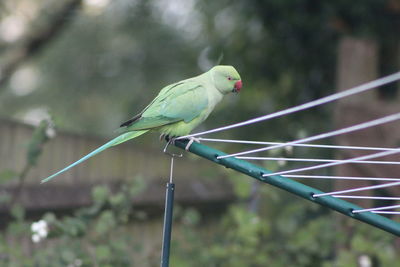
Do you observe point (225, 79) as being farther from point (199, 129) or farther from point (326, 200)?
point (199, 129)

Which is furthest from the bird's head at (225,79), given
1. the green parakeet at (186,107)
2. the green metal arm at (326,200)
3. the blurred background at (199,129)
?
the blurred background at (199,129)

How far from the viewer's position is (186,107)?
6.99 feet

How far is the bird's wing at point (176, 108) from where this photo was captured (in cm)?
213

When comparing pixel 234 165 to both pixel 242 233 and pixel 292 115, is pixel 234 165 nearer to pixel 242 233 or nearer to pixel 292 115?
pixel 242 233

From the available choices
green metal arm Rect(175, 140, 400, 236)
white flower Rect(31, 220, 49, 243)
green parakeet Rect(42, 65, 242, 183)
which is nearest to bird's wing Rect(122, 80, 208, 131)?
green parakeet Rect(42, 65, 242, 183)

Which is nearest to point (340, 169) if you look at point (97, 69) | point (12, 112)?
point (97, 69)

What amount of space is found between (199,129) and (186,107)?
11.5ft

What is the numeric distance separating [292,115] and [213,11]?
1.02 meters

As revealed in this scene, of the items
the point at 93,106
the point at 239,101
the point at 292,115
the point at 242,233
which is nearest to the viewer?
the point at 242,233

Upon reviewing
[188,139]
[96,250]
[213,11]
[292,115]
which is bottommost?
[96,250]

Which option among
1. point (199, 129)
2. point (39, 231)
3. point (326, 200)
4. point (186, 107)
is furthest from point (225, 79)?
point (199, 129)

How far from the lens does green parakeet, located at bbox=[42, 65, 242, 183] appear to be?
2129mm

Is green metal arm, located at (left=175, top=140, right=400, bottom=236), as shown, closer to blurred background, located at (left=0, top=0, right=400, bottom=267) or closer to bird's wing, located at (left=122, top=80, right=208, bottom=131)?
bird's wing, located at (left=122, top=80, right=208, bottom=131)

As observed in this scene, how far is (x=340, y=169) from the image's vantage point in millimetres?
4191
